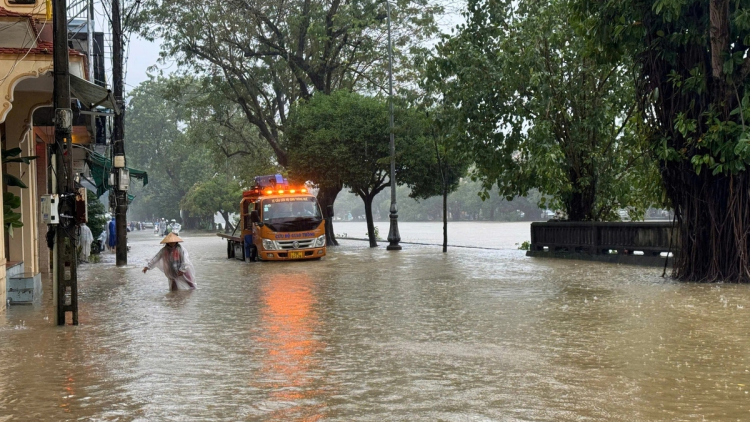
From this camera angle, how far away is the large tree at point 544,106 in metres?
27.6

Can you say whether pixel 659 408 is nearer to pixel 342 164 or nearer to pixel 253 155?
pixel 342 164

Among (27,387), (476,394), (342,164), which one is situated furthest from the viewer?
(342,164)

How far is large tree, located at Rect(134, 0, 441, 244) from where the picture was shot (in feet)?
136

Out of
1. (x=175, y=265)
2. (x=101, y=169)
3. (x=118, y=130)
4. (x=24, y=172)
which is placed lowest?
(x=175, y=265)

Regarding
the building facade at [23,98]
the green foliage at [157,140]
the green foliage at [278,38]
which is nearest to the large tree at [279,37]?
the green foliage at [278,38]

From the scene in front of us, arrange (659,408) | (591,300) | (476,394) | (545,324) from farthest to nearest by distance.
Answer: (591,300), (545,324), (476,394), (659,408)

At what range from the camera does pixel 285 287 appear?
1977 cm

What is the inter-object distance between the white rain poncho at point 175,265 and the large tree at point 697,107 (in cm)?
988

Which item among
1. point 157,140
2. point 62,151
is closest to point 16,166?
point 62,151

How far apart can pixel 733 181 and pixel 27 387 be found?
1476 centimetres

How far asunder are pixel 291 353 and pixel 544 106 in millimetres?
19025

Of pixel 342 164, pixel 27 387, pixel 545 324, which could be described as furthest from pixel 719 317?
pixel 342 164

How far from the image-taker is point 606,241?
89.8 ft

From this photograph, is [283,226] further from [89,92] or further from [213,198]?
[213,198]
